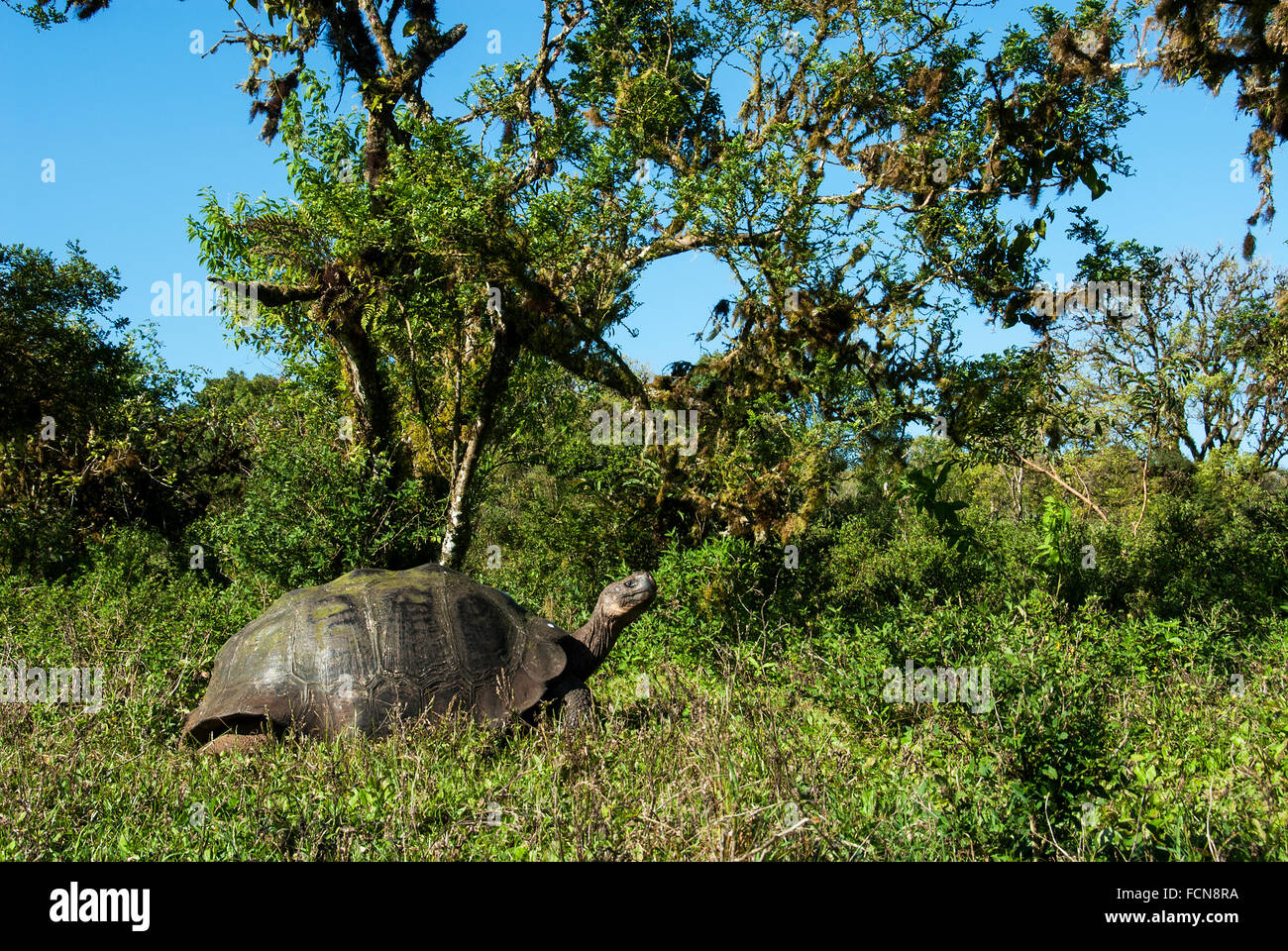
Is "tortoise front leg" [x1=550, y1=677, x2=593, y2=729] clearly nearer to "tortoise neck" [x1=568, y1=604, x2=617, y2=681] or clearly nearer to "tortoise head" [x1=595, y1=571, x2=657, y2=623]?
"tortoise neck" [x1=568, y1=604, x2=617, y2=681]

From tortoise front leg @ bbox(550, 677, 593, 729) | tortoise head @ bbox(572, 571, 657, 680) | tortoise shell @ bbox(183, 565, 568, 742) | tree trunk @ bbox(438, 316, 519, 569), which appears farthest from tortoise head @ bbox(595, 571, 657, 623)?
tree trunk @ bbox(438, 316, 519, 569)

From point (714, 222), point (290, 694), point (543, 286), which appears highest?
point (714, 222)

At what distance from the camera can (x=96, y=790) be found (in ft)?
16.7

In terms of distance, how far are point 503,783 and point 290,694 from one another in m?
1.98

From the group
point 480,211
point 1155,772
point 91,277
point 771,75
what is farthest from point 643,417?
point 91,277

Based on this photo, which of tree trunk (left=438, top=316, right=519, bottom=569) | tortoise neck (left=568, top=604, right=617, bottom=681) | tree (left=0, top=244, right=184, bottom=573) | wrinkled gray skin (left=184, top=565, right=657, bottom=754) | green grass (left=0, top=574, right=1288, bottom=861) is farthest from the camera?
tree (left=0, top=244, right=184, bottom=573)

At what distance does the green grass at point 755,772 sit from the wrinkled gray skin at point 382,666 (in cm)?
28

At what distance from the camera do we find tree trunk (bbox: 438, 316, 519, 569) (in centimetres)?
1009

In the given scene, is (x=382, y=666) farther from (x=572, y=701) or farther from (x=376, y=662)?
(x=572, y=701)

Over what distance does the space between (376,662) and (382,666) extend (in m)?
0.05

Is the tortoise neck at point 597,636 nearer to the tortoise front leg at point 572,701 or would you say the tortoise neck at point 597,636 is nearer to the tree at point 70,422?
the tortoise front leg at point 572,701

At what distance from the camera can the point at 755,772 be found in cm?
457

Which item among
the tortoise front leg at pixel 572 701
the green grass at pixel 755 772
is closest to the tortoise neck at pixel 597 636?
the green grass at pixel 755 772

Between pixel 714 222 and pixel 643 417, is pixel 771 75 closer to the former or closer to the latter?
pixel 714 222
